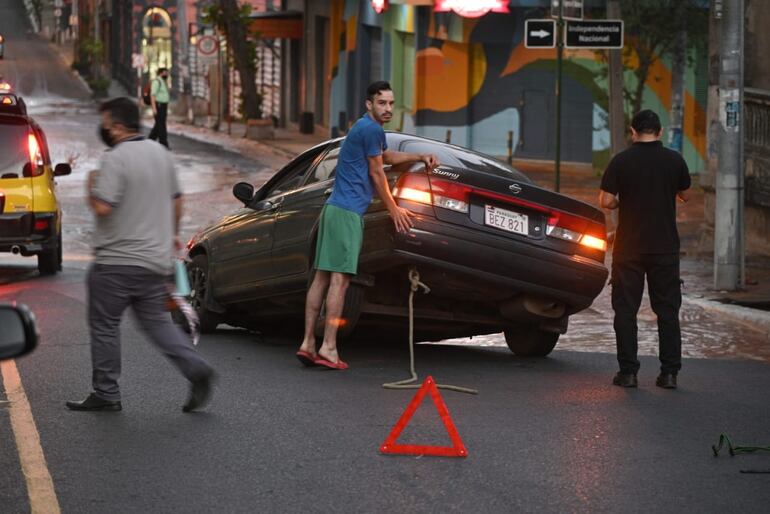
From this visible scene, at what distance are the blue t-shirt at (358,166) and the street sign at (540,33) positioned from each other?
899cm

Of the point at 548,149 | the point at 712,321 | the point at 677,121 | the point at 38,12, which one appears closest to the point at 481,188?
the point at 712,321

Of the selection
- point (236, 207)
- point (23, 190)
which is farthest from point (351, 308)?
point (236, 207)

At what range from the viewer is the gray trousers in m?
8.17

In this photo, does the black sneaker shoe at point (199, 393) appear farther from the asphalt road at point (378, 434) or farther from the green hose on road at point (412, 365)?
the green hose on road at point (412, 365)

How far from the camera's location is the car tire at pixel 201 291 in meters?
12.1

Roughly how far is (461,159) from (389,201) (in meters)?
1.14

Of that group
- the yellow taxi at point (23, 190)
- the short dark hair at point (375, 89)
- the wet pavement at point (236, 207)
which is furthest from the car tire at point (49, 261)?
the short dark hair at point (375, 89)

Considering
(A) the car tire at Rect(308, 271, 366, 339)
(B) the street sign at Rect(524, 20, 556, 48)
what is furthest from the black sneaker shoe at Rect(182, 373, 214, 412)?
(B) the street sign at Rect(524, 20, 556, 48)

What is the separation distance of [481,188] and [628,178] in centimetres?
93

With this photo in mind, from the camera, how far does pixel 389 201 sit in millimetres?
9523

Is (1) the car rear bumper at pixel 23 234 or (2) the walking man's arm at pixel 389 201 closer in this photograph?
(2) the walking man's arm at pixel 389 201

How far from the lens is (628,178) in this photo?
9.43 meters

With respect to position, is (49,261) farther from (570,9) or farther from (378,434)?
(378,434)

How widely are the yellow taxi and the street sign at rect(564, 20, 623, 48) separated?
19.8 ft
